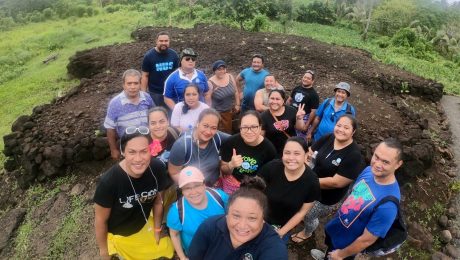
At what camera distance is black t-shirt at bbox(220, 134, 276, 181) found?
12.8 feet

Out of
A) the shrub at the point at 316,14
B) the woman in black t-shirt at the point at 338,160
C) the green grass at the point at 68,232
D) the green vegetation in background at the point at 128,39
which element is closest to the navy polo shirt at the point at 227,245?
the woman in black t-shirt at the point at 338,160

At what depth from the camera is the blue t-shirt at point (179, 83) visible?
17.6 ft

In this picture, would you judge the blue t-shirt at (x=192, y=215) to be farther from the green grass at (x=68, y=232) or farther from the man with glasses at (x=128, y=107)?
the green grass at (x=68, y=232)

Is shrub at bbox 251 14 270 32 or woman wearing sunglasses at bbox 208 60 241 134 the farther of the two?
shrub at bbox 251 14 270 32

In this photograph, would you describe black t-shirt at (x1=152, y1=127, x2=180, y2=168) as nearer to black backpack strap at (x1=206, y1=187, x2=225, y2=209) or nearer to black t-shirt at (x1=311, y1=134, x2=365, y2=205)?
black backpack strap at (x1=206, y1=187, x2=225, y2=209)

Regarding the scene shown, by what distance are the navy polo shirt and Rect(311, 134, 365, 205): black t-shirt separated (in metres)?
1.67

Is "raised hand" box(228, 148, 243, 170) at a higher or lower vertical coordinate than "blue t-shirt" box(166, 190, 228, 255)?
higher

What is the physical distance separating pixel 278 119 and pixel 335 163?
110 centimetres

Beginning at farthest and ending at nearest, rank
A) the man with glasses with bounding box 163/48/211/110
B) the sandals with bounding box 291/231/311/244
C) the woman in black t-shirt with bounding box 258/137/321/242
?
1. the man with glasses with bounding box 163/48/211/110
2. the sandals with bounding box 291/231/311/244
3. the woman in black t-shirt with bounding box 258/137/321/242

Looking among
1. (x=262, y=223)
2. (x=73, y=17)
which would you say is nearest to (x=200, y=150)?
(x=262, y=223)

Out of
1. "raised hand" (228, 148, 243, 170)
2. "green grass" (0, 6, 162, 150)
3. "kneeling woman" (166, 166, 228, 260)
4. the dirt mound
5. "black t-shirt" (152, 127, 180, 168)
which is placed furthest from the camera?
"green grass" (0, 6, 162, 150)

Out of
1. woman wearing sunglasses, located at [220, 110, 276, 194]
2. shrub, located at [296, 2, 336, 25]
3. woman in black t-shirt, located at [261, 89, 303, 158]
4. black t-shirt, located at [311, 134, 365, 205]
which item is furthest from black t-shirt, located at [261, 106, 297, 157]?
shrub, located at [296, 2, 336, 25]

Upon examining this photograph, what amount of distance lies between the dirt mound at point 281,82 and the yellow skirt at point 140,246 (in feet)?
10.0

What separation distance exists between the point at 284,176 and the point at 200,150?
0.97 m
